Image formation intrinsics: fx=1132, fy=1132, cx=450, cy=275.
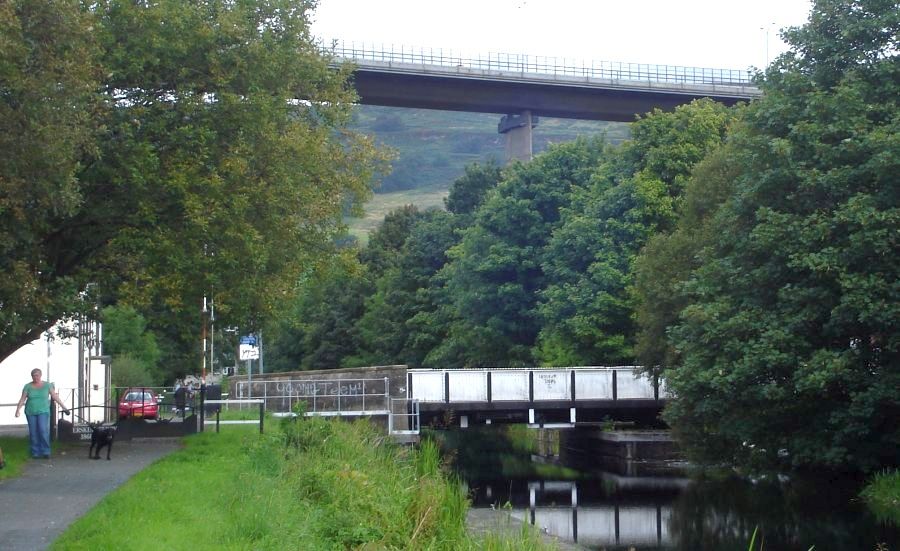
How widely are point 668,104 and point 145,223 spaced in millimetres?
52920

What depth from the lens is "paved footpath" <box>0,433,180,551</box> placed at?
479 inches

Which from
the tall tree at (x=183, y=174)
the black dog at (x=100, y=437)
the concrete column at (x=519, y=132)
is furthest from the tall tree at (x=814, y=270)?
the concrete column at (x=519, y=132)

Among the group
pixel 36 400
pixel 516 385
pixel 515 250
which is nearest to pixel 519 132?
pixel 515 250

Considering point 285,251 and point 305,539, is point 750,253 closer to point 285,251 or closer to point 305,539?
point 285,251

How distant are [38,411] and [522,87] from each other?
166ft

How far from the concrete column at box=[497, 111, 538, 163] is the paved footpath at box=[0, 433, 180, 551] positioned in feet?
158

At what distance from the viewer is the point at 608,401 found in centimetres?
3928

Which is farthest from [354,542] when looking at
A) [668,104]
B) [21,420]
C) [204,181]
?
[668,104]

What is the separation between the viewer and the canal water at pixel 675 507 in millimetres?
22938

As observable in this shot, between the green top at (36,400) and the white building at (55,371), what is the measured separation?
1060 centimetres

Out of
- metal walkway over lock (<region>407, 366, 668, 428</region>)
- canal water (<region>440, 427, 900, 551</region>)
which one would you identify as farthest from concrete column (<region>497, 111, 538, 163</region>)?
canal water (<region>440, 427, 900, 551</region>)

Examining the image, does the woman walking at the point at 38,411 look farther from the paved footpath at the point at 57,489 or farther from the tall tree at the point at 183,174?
the tall tree at the point at 183,174

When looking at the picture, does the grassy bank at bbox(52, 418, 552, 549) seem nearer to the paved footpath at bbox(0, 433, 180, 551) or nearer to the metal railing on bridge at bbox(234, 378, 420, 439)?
the paved footpath at bbox(0, 433, 180, 551)

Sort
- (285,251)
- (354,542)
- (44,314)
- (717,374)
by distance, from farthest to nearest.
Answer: (717,374), (285,251), (44,314), (354,542)
